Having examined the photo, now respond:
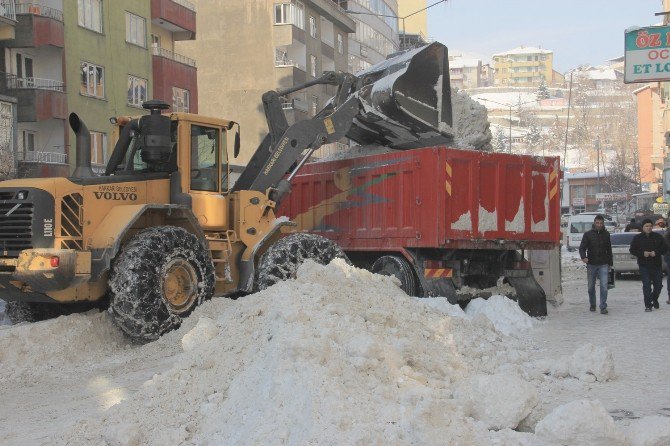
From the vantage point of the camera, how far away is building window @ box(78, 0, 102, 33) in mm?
31609

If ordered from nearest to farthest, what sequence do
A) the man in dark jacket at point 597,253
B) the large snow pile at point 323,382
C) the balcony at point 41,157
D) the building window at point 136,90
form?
the large snow pile at point 323,382 < the man in dark jacket at point 597,253 < the balcony at point 41,157 < the building window at point 136,90

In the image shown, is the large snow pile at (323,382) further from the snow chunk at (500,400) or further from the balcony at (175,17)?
the balcony at (175,17)

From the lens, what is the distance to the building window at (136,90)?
34250 mm

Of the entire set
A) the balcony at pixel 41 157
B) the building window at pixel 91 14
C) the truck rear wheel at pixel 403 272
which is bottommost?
the truck rear wheel at pixel 403 272

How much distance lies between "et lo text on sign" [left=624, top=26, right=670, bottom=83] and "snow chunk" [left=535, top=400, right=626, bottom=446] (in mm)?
15973

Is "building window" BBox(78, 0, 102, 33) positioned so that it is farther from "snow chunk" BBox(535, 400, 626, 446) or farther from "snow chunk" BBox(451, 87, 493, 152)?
"snow chunk" BBox(535, 400, 626, 446)

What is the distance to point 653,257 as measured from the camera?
15.5m

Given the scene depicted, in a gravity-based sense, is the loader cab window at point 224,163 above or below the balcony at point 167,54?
below

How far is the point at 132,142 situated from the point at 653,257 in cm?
930

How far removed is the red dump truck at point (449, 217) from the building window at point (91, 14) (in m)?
20.3

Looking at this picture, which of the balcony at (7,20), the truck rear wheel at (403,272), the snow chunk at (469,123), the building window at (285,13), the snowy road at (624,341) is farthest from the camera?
the building window at (285,13)

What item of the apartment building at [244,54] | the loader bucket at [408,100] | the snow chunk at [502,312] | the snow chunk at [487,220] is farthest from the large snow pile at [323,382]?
the apartment building at [244,54]

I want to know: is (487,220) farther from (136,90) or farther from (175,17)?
(175,17)

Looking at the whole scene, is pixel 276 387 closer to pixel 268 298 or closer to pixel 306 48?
pixel 268 298
